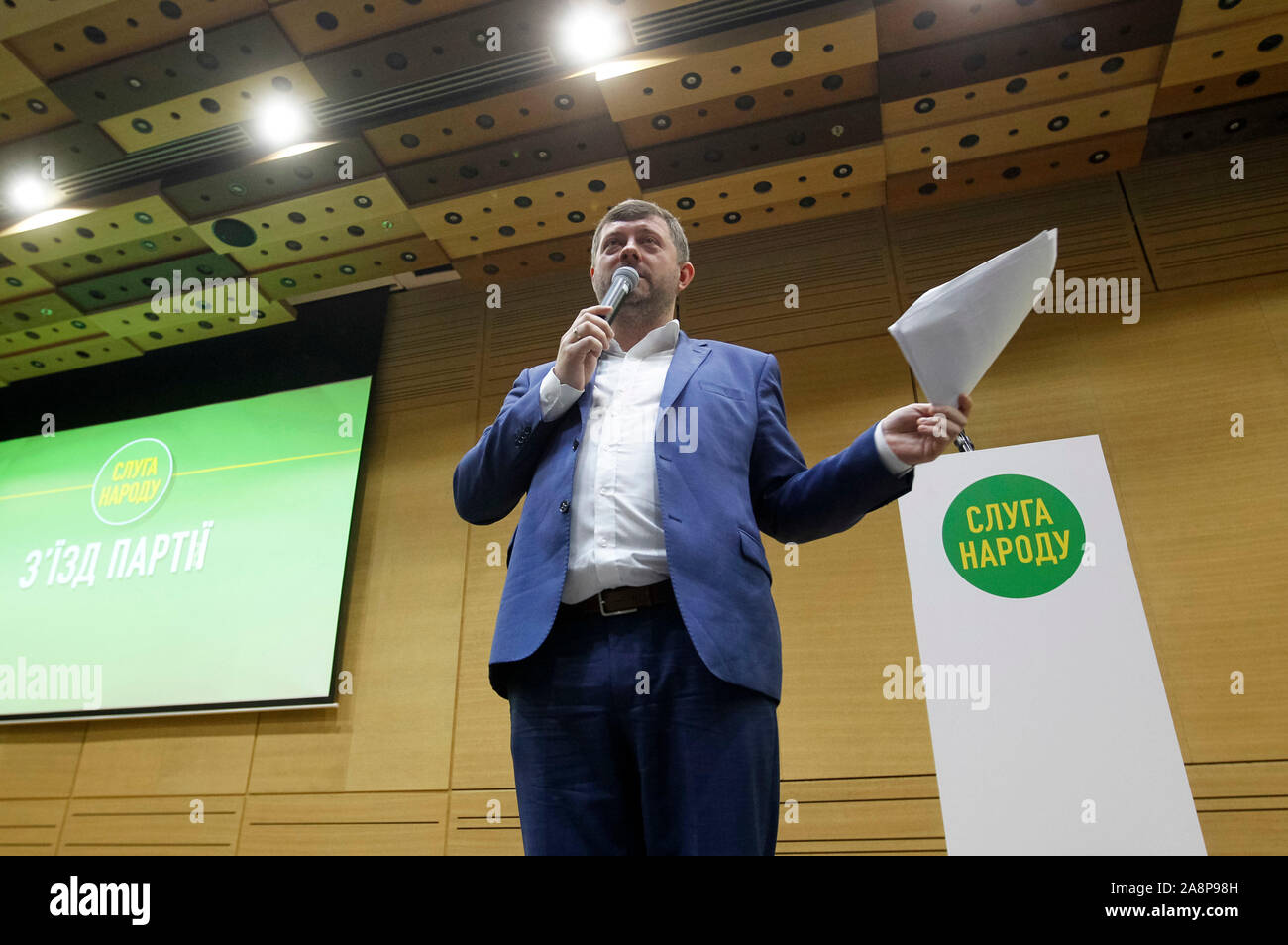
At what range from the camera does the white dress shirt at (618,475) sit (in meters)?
1.12

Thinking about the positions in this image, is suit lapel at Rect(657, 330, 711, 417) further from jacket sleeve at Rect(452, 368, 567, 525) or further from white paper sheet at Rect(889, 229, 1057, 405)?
white paper sheet at Rect(889, 229, 1057, 405)

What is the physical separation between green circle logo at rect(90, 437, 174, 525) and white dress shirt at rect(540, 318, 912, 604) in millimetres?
3706

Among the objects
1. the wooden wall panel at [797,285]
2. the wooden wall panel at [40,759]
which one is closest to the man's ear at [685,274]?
the wooden wall panel at [797,285]

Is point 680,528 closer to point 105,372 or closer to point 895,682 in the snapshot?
point 895,682

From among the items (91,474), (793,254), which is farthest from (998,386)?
(91,474)

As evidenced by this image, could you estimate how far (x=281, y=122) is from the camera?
3295mm

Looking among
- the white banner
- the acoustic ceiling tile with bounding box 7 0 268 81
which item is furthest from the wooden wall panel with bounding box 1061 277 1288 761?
the acoustic ceiling tile with bounding box 7 0 268 81

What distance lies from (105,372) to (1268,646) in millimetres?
5741

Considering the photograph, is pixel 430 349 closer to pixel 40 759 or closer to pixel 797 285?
pixel 797 285

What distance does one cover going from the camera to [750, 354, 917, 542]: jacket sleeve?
1145mm

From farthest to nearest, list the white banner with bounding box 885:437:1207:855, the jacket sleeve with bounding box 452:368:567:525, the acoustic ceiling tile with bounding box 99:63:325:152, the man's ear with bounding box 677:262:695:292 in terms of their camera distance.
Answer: the acoustic ceiling tile with bounding box 99:63:325:152, the white banner with bounding box 885:437:1207:855, the man's ear with bounding box 677:262:695:292, the jacket sleeve with bounding box 452:368:567:525

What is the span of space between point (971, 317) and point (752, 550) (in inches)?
17.2

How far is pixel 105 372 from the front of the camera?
4613 mm

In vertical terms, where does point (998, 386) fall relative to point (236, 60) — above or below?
below
